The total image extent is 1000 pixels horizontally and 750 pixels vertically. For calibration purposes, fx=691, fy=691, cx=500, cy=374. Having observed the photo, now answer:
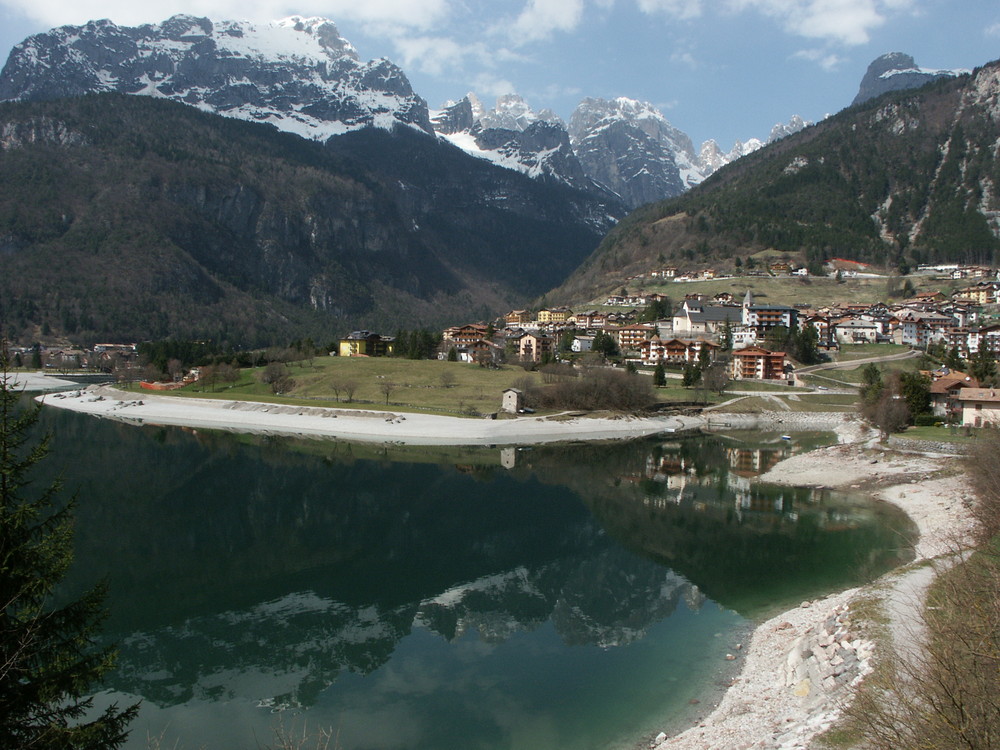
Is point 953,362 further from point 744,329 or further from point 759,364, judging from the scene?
point 744,329

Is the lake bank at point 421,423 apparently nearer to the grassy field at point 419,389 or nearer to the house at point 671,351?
the grassy field at point 419,389

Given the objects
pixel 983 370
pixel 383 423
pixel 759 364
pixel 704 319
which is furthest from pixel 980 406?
pixel 704 319

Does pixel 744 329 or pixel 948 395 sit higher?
pixel 744 329

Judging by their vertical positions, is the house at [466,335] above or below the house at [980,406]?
above

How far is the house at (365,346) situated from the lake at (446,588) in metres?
60.7

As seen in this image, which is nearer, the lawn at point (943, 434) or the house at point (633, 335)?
the lawn at point (943, 434)

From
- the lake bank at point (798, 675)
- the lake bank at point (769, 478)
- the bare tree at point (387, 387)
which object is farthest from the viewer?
A: the bare tree at point (387, 387)

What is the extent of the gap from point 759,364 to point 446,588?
7009cm

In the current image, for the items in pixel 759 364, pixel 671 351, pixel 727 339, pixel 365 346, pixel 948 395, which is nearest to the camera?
pixel 948 395

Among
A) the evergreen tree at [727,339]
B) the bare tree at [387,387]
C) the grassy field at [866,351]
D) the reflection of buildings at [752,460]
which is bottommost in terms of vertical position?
the reflection of buildings at [752,460]

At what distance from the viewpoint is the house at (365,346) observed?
108875 millimetres

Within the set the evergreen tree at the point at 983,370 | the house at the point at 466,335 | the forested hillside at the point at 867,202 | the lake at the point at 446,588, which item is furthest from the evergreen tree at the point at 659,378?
the forested hillside at the point at 867,202

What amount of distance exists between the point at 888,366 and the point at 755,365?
48.4 ft

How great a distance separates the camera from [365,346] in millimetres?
108875
